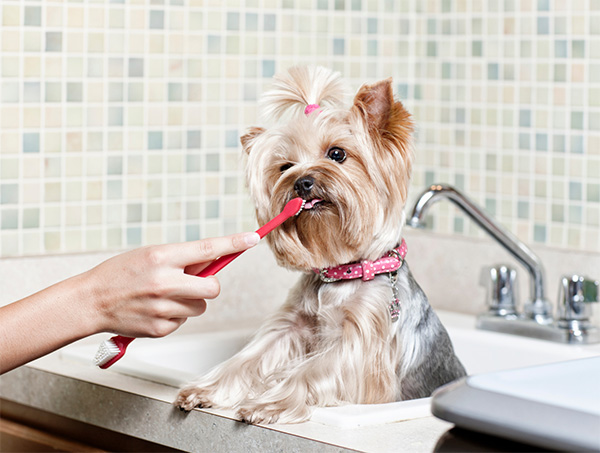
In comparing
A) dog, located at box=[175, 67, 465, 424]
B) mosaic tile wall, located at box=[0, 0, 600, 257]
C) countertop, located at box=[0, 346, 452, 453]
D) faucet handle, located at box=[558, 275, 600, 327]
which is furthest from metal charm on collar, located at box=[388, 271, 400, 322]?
mosaic tile wall, located at box=[0, 0, 600, 257]

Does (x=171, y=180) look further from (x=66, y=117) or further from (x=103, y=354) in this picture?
(x=103, y=354)

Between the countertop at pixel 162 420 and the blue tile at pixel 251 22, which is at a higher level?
the blue tile at pixel 251 22

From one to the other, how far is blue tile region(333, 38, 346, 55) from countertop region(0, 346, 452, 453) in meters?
0.87

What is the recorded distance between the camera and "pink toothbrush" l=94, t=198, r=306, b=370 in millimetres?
1115

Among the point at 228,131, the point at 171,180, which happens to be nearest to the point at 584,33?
the point at 228,131

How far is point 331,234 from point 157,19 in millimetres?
698

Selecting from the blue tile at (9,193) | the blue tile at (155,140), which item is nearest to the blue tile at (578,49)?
the blue tile at (155,140)

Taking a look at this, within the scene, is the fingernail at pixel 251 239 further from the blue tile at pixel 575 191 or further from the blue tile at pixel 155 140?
the blue tile at pixel 575 191

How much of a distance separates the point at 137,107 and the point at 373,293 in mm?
676

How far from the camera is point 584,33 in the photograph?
68.3 inches

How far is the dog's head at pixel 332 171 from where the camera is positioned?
3.98 feet

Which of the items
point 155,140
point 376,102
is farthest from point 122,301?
point 155,140

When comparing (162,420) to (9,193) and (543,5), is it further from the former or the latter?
(543,5)

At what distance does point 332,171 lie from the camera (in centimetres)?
121
